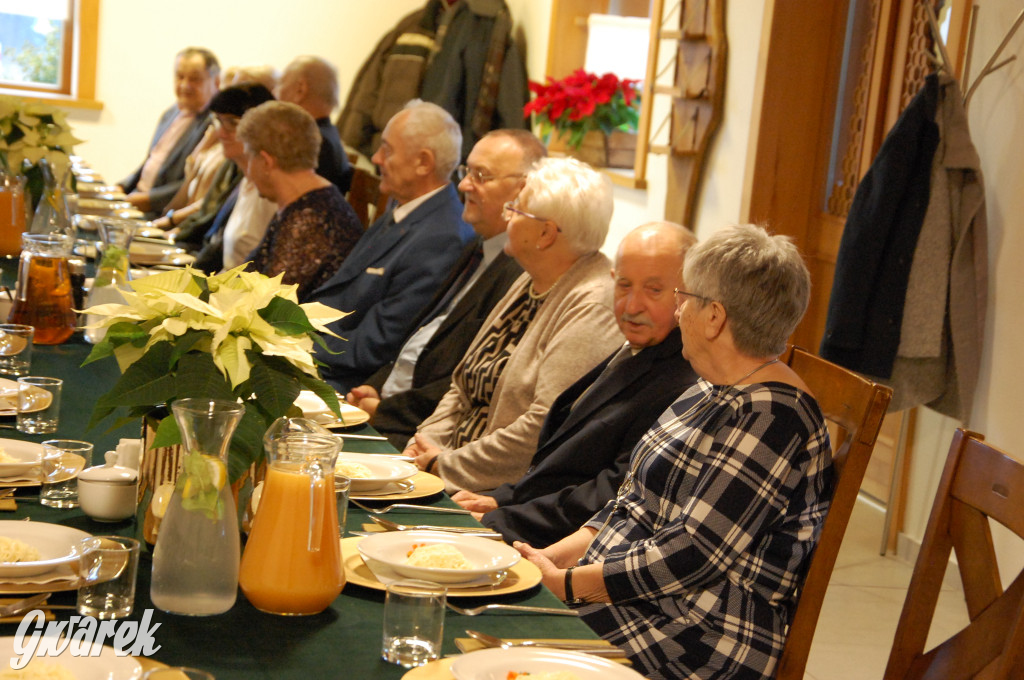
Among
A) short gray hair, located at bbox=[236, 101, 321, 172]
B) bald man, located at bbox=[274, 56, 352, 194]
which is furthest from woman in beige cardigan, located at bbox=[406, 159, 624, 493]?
bald man, located at bbox=[274, 56, 352, 194]

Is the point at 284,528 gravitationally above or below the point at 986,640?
above

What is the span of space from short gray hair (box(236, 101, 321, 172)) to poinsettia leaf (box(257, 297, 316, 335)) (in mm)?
2486

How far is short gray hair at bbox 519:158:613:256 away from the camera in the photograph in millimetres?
2498

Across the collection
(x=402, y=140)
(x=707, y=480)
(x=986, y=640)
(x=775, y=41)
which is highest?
(x=775, y=41)

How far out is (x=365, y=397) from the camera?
3.07m

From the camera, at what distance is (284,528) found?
1180mm

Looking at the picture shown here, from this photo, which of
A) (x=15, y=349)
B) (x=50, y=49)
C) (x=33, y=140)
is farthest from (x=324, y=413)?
(x=50, y=49)

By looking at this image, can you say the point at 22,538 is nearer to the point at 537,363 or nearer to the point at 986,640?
the point at 986,640

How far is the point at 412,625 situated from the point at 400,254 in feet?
7.45

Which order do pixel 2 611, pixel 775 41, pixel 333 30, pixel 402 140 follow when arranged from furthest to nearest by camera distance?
pixel 333 30
pixel 775 41
pixel 402 140
pixel 2 611

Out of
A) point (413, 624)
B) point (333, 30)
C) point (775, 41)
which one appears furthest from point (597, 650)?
point (333, 30)

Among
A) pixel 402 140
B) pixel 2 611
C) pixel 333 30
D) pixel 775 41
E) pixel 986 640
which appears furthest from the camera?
pixel 333 30

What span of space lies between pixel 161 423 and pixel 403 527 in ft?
1.25

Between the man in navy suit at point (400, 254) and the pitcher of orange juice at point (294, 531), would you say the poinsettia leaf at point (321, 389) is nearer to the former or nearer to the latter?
the pitcher of orange juice at point (294, 531)
